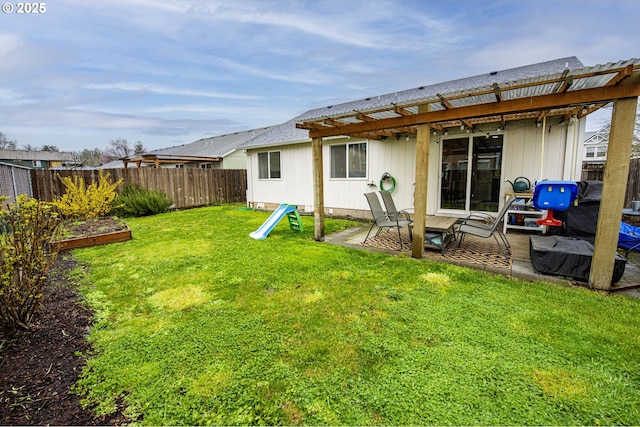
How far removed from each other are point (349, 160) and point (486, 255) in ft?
16.1

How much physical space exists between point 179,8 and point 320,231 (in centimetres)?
628

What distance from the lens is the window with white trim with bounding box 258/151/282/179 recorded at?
409 inches

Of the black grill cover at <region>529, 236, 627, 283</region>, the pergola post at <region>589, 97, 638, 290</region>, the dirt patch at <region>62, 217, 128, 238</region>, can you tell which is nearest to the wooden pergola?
the pergola post at <region>589, 97, 638, 290</region>

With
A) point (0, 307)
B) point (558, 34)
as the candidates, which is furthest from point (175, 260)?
point (558, 34)

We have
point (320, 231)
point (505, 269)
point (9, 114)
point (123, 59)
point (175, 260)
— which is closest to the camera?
point (505, 269)

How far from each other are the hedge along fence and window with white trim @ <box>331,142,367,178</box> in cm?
679

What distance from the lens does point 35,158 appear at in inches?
1341

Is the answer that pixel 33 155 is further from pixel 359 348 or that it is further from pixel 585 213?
pixel 585 213

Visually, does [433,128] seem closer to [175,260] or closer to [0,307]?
[175,260]

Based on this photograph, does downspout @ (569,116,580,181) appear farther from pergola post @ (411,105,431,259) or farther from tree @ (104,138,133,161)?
tree @ (104,138,133,161)

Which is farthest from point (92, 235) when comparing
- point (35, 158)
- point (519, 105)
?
point (35, 158)

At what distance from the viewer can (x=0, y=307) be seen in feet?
7.29

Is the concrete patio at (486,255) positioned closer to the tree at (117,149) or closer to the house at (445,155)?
the house at (445,155)

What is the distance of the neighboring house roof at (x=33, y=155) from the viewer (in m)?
30.8
